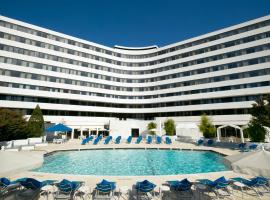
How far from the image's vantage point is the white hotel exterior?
39.5 metres

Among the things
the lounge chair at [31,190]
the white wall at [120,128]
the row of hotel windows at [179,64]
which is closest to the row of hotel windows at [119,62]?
the row of hotel windows at [179,64]

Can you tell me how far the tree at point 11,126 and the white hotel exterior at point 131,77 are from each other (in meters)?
15.0

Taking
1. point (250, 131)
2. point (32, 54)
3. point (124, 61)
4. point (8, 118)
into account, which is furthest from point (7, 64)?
point (250, 131)

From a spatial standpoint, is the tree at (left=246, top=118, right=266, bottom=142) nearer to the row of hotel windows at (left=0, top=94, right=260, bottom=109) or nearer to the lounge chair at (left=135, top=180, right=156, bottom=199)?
the row of hotel windows at (left=0, top=94, right=260, bottom=109)

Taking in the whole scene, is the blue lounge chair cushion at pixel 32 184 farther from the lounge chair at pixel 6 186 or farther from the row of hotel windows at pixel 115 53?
the row of hotel windows at pixel 115 53

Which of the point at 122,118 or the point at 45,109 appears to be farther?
the point at 122,118

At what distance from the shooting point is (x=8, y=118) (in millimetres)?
22797

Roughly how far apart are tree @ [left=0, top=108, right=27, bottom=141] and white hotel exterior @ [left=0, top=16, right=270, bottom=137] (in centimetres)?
1503

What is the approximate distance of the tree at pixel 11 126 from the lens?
22.7 metres

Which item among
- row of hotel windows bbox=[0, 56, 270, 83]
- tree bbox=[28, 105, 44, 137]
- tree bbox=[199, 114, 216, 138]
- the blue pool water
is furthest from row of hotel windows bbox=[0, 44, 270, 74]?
the blue pool water

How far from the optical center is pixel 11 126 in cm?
2431

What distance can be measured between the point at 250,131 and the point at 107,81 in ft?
123

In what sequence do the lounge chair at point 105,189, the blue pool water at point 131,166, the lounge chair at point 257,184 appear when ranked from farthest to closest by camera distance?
1. the blue pool water at point 131,166
2. the lounge chair at point 257,184
3. the lounge chair at point 105,189

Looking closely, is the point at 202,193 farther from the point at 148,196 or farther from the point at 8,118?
the point at 8,118
